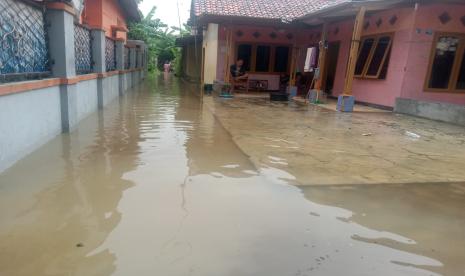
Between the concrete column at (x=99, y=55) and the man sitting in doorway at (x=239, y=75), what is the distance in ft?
21.3

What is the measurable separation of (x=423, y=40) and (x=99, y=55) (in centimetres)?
921

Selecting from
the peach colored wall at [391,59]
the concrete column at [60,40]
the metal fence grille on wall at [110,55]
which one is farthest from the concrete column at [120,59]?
the peach colored wall at [391,59]

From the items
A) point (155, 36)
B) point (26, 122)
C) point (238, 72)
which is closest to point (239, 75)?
point (238, 72)

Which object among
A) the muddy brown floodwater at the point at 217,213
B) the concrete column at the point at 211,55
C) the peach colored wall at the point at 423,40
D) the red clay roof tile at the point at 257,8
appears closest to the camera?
the muddy brown floodwater at the point at 217,213

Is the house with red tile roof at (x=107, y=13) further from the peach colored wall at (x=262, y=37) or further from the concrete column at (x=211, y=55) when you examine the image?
the peach colored wall at (x=262, y=37)

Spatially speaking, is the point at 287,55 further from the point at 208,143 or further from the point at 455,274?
the point at 455,274

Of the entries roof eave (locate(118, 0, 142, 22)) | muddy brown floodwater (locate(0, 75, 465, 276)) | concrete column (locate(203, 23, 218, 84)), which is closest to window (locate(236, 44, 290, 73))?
concrete column (locate(203, 23, 218, 84))

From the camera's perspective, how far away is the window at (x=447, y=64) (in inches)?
409

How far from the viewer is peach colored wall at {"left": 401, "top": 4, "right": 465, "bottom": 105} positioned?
10070 millimetres

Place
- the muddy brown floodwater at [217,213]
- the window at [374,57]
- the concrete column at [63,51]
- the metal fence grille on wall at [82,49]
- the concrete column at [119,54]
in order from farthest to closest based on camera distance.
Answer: the concrete column at [119,54], the window at [374,57], the metal fence grille on wall at [82,49], the concrete column at [63,51], the muddy brown floodwater at [217,213]

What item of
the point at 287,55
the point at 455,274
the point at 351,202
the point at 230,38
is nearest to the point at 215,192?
the point at 351,202

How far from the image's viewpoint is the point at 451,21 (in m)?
10.2

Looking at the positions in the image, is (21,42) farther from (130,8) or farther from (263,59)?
(130,8)

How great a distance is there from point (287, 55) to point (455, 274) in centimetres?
1466
